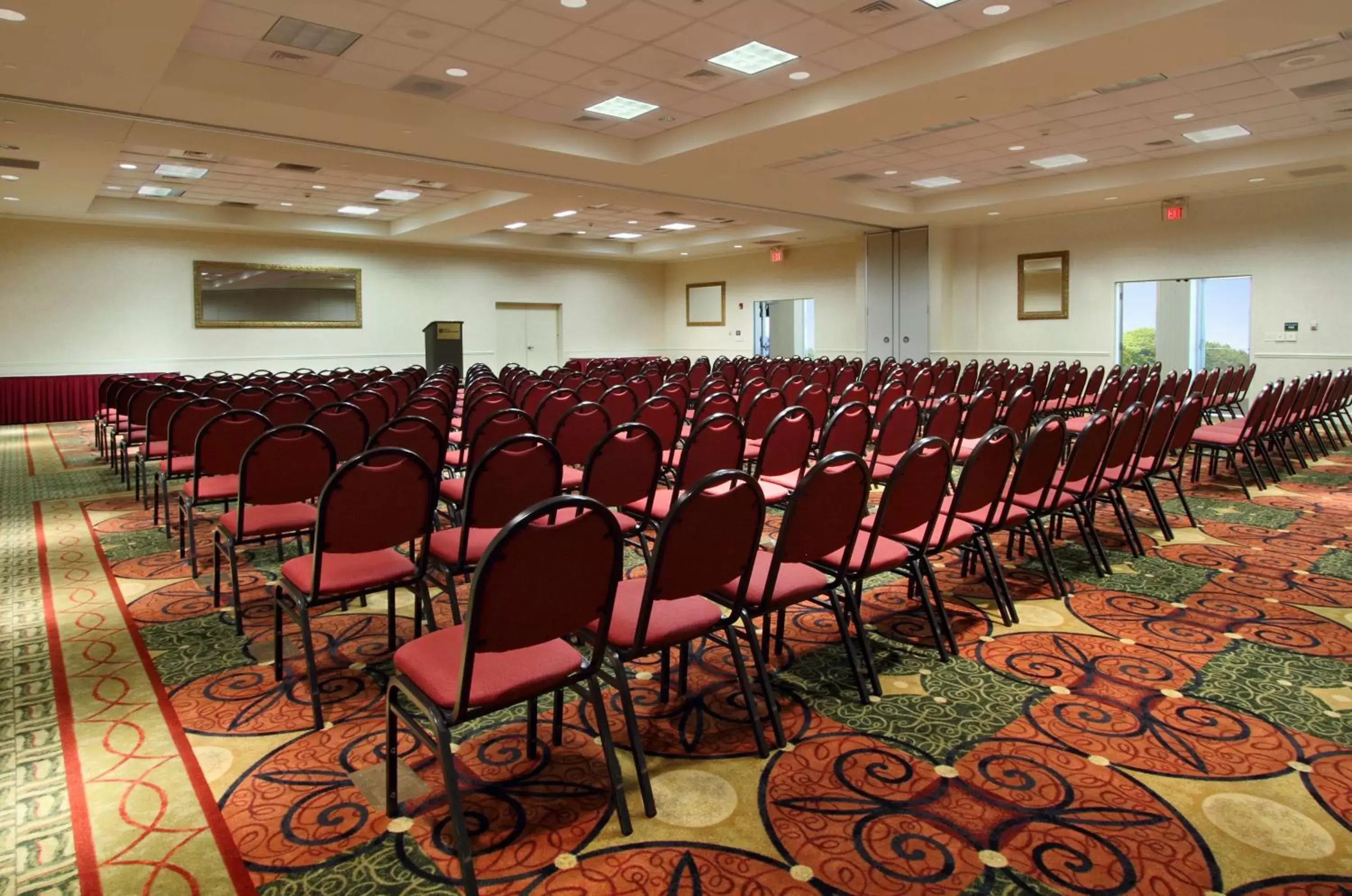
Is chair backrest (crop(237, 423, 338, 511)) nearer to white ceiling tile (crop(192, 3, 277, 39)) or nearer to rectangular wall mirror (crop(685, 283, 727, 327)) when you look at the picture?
white ceiling tile (crop(192, 3, 277, 39))

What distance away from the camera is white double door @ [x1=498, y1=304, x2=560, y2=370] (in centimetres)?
2009

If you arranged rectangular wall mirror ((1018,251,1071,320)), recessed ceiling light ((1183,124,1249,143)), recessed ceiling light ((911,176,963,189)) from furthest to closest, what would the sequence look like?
1. rectangular wall mirror ((1018,251,1071,320))
2. recessed ceiling light ((911,176,963,189))
3. recessed ceiling light ((1183,124,1249,143))

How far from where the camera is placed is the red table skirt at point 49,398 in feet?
45.3

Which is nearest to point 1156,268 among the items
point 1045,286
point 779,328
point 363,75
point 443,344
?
point 1045,286

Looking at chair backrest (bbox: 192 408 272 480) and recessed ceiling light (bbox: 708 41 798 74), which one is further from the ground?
recessed ceiling light (bbox: 708 41 798 74)

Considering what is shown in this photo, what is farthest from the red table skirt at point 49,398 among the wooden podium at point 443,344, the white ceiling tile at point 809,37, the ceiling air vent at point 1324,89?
the ceiling air vent at point 1324,89

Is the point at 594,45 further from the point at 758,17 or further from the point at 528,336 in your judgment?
the point at 528,336

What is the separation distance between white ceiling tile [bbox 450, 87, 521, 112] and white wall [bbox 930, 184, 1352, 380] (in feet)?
33.0

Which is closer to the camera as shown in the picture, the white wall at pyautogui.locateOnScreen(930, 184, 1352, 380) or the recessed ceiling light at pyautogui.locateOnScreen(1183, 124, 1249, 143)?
the recessed ceiling light at pyautogui.locateOnScreen(1183, 124, 1249, 143)

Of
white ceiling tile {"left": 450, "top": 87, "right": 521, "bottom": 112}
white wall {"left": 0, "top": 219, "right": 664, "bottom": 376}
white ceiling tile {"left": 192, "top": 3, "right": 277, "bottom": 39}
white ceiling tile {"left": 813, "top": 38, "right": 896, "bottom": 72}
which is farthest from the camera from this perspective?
white wall {"left": 0, "top": 219, "right": 664, "bottom": 376}

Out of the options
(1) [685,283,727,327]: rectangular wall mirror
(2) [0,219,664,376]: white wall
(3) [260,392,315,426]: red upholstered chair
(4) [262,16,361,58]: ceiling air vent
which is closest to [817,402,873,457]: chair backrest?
(3) [260,392,315,426]: red upholstered chair

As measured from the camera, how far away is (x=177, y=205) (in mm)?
14141

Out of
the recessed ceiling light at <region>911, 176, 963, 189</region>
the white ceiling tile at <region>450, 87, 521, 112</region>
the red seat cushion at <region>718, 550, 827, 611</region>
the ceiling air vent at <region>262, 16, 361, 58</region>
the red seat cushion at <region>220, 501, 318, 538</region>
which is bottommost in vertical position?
the red seat cushion at <region>718, 550, 827, 611</region>

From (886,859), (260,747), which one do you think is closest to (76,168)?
(260,747)
